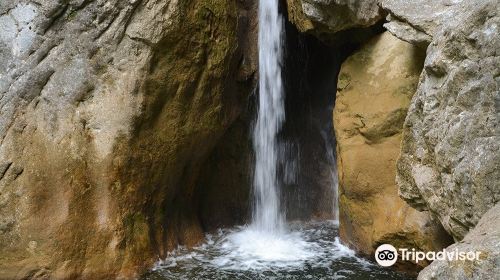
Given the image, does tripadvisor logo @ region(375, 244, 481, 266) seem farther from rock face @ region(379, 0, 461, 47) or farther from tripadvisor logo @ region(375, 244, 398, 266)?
rock face @ region(379, 0, 461, 47)

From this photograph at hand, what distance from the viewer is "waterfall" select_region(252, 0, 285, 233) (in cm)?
771

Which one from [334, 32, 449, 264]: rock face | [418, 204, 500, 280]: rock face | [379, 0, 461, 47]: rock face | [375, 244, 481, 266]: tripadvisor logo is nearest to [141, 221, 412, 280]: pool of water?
[375, 244, 481, 266]: tripadvisor logo

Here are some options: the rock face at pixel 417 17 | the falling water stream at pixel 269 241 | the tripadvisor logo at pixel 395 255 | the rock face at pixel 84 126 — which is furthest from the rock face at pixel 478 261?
the rock face at pixel 84 126

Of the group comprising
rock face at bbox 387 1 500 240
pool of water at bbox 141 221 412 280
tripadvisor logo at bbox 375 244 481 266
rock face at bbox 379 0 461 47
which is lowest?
pool of water at bbox 141 221 412 280

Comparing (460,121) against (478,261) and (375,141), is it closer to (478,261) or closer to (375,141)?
(478,261)

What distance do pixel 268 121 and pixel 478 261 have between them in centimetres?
570

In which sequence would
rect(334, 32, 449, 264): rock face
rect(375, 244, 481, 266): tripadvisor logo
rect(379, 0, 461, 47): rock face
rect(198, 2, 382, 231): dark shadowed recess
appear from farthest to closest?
rect(198, 2, 382, 231): dark shadowed recess → rect(334, 32, 449, 264): rock face → rect(375, 244, 481, 266): tripadvisor logo → rect(379, 0, 461, 47): rock face

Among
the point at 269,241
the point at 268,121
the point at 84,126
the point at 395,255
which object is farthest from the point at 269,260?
the point at 84,126

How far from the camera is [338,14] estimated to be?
6.35m

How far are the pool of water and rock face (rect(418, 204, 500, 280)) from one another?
2.76m

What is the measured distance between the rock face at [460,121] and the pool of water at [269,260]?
1.76 meters

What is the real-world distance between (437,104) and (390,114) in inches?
68.1

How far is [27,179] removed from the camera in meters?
5.48

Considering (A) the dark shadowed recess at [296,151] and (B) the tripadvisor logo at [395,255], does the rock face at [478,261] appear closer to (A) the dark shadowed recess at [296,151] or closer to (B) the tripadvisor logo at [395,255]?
(B) the tripadvisor logo at [395,255]
